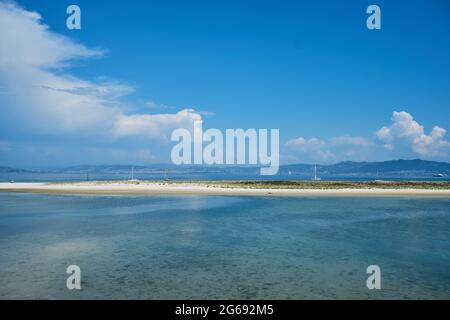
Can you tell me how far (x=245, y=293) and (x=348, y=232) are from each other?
45.3ft

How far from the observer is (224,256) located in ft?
53.9

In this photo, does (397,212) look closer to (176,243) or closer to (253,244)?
(253,244)

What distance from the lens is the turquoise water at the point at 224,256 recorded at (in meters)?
11.8

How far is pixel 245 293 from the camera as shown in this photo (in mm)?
11477

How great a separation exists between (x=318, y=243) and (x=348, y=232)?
15.4 ft

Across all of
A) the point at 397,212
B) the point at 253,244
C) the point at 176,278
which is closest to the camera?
the point at 176,278

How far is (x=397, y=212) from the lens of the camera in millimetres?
34312

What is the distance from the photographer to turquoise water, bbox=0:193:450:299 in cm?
1175

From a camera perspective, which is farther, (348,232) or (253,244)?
(348,232)
